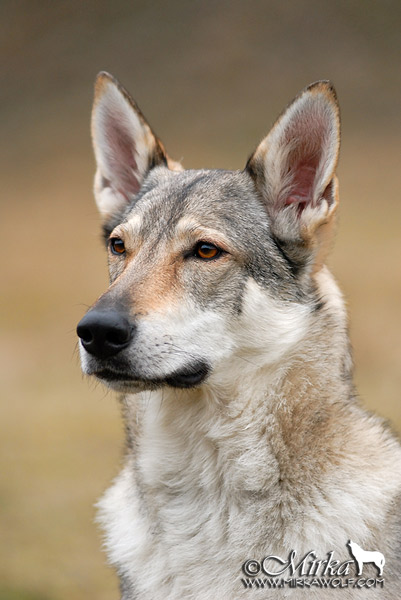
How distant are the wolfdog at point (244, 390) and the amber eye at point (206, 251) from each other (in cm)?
3

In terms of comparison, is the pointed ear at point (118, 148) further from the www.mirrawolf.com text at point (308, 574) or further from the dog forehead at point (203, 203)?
the www.mirrawolf.com text at point (308, 574)

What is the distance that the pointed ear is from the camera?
4.75m

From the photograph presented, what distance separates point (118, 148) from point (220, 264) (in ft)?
4.64

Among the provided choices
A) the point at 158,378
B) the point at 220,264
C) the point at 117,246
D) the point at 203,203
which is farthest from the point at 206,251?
the point at 158,378

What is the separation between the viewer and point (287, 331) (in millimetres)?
4008

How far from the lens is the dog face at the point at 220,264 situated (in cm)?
373

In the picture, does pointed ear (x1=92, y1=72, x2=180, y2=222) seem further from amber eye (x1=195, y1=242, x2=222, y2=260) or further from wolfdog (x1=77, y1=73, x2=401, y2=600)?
amber eye (x1=195, y1=242, x2=222, y2=260)

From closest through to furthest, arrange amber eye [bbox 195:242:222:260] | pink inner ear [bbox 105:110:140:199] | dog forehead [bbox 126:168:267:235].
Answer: amber eye [bbox 195:242:222:260]
dog forehead [bbox 126:168:267:235]
pink inner ear [bbox 105:110:140:199]

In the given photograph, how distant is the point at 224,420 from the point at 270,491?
0.42 m

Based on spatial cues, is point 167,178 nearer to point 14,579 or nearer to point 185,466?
point 185,466

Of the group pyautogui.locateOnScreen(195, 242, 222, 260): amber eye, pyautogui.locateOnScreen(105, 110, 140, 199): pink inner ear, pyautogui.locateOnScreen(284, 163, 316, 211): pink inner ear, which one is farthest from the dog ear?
pyautogui.locateOnScreen(105, 110, 140, 199): pink inner ear

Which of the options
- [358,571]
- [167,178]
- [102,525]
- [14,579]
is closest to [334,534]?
[358,571]

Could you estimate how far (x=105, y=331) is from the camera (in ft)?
11.9

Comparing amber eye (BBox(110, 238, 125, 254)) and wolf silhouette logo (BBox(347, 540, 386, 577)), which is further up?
amber eye (BBox(110, 238, 125, 254))
